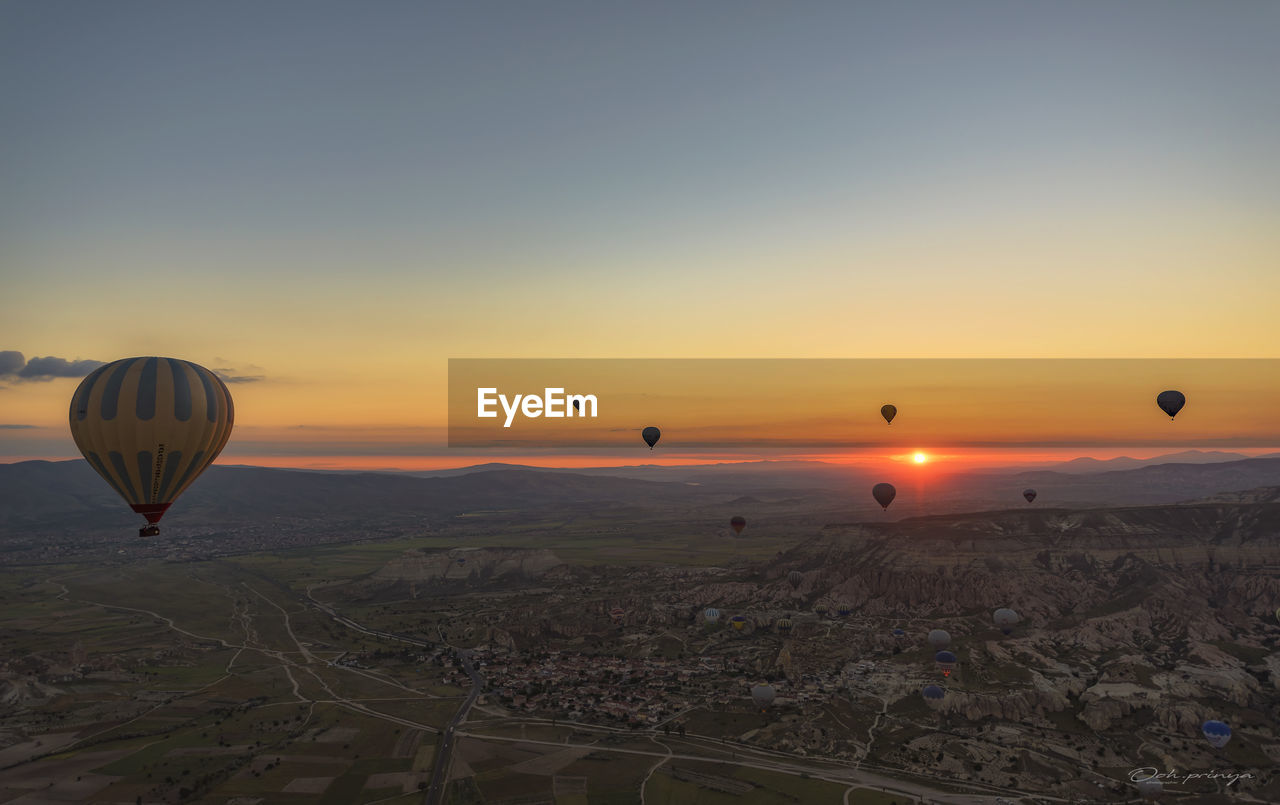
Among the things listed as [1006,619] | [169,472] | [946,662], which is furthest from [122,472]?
[1006,619]

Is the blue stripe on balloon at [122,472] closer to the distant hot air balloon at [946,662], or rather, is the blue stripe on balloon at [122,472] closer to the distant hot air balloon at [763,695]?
the distant hot air balloon at [763,695]

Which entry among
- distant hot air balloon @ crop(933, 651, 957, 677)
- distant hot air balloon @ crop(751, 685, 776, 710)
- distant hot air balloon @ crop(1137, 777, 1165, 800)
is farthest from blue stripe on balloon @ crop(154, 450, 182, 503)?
distant hot air balloon @ crop(933, 651, 957, 677)

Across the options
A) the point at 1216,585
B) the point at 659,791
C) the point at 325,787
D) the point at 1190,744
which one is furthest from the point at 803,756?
the point at 1216,585

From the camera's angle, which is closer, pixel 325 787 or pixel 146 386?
pixel 146 386

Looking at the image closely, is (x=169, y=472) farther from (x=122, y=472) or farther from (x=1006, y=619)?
(x=1006, y=619)

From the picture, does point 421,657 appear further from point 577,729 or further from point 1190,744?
point 1190,744

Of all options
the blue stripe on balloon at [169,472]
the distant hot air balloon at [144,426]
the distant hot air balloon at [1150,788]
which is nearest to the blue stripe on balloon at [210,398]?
the distant hot air balloon at [144,426]

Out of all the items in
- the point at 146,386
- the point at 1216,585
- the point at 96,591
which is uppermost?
the point at 146,386
